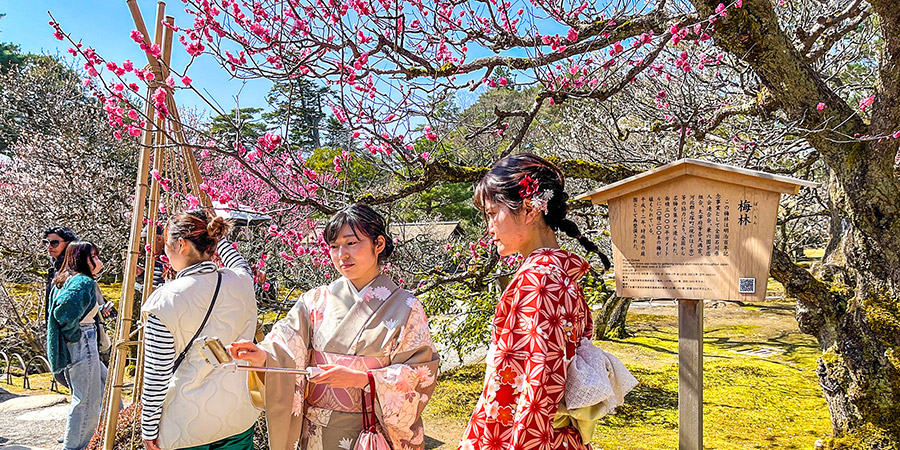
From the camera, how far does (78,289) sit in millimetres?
3855

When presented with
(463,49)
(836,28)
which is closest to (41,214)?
(463,49)

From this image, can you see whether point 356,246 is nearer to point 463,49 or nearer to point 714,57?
point 463,49

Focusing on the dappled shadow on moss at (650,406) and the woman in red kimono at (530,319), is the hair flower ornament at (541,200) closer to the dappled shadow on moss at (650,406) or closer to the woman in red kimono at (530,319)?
the woman in red kimono at (530,319)

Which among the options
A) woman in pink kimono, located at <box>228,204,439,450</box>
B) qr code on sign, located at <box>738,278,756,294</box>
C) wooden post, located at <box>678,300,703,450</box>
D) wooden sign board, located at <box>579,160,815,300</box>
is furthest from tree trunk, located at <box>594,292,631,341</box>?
woman in pink kimono, located at <box>228,204,439,450</box>

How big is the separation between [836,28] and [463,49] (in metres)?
3.58

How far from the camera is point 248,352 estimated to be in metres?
1.73

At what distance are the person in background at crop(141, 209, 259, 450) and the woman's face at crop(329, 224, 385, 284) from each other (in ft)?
1.93

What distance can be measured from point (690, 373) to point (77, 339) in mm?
3964

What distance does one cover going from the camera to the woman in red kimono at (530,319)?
1.48 m

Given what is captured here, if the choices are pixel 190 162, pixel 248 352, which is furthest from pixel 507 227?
pixel 190 162

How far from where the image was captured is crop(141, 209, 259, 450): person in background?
2201mm

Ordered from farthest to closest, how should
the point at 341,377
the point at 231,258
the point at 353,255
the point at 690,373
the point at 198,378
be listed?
the point at 231,258 < the point at 690,373 < the point at 198,378 < the point at 353,255 < the point at 341,377

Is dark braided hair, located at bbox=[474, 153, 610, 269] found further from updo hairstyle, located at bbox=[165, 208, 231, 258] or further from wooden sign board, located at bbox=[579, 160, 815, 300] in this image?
updo hairstyle, located at bbox=[165, 208, 231, 258]

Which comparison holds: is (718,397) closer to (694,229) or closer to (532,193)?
(694,229)
